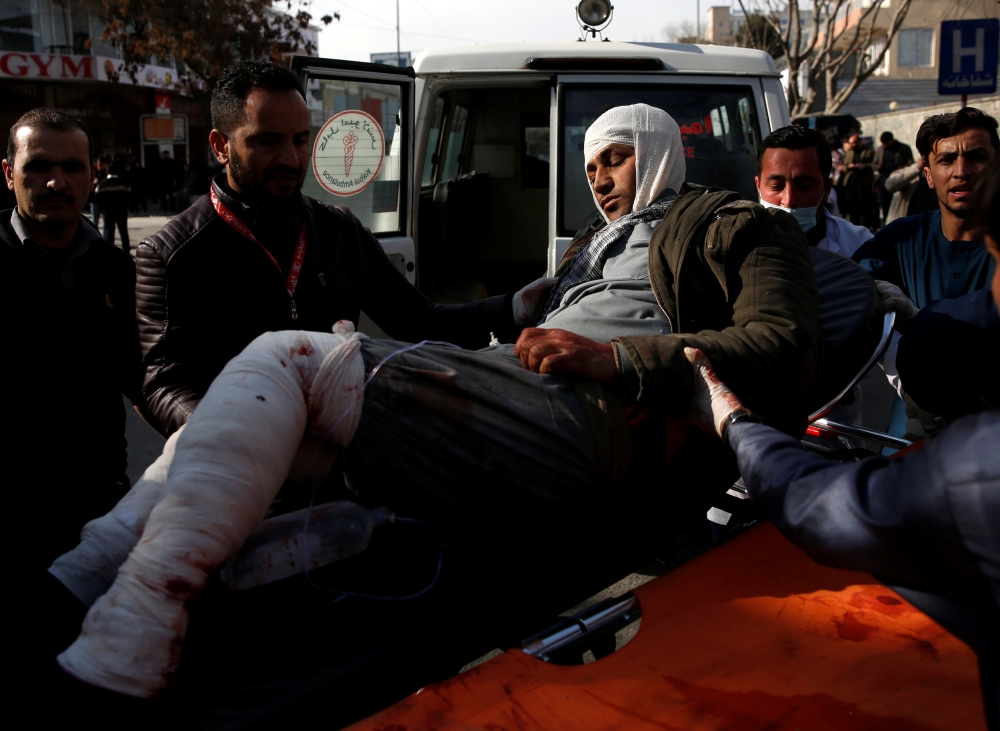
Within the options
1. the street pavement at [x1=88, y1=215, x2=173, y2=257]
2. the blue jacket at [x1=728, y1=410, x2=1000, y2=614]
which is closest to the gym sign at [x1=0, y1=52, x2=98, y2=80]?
the street pavement at [x1=88, y1=215, x2=173, y2=257]

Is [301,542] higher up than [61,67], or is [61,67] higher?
[61,67]

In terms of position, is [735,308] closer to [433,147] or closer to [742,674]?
[742,674]

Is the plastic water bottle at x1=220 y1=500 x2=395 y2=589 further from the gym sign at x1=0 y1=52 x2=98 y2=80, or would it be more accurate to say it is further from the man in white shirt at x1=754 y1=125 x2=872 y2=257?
the gym sign at x1=0 y1=52 x2=98 y2=80

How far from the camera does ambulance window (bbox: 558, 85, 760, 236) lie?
4492 millimetres

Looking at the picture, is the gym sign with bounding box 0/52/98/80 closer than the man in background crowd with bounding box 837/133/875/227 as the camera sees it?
No

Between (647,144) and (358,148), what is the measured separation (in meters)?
2.67

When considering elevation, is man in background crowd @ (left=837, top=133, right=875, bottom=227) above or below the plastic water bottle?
above

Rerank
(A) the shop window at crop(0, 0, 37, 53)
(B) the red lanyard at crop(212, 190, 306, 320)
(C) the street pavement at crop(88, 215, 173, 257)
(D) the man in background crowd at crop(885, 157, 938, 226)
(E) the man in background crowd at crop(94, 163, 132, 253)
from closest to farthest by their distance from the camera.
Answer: (B) the red lanyard at crop(212, 190, 306, 320) → (D) the man in background crowd at crop(885, 157, 938, 226) → (E) the man in background crowd at crop(94, 163, 132, 253) → (C) the street pavement at crop(88, 215, 173, 257) → (A) the shop window at crop(0, 0, 37, 53)

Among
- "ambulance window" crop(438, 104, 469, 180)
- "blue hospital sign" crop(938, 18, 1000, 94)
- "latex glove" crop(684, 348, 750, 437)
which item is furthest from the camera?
"blue hospital sign" crop(938, 18, 1000, 94)

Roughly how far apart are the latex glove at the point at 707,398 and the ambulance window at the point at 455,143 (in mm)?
4767

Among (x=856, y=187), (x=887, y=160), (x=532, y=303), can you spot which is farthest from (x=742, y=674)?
(x=887, y=160)

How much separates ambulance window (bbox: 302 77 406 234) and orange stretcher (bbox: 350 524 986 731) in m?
3.41

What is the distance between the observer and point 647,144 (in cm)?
238

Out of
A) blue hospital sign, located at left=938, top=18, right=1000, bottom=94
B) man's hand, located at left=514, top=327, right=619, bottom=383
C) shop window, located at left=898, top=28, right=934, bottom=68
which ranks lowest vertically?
man's hand, located at left=514, top=327, right=619, bottom=383
